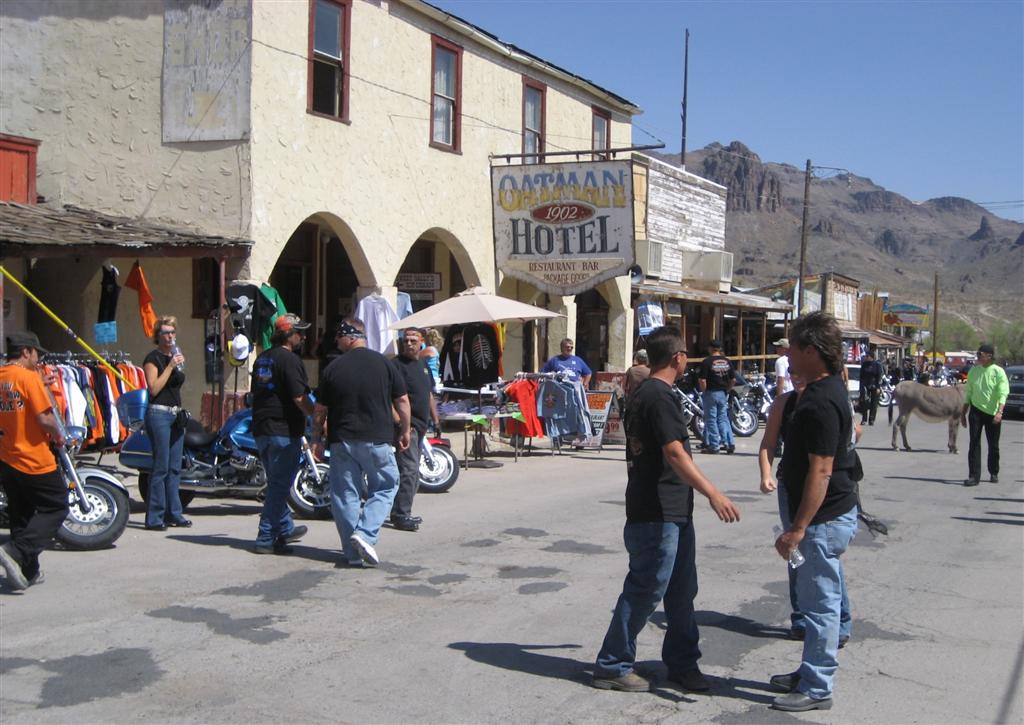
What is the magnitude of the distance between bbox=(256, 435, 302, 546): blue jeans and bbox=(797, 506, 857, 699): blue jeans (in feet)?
16.0

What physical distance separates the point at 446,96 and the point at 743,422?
29.1ft

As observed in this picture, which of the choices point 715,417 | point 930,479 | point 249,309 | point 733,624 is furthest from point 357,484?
point 715,417

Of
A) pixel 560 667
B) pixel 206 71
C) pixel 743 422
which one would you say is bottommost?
pixel 560 667

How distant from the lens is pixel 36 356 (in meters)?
7.68

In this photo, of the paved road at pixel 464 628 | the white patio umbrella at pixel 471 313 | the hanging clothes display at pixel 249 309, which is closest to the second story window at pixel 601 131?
the white patio umbrella at pixel 471 313

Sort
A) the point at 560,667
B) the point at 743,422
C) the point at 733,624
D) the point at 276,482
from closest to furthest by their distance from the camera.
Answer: the point at 560,667 → the point at 733,624 → the point at 276,482 → the point at 743,422

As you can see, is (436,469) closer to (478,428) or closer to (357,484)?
(478,428)

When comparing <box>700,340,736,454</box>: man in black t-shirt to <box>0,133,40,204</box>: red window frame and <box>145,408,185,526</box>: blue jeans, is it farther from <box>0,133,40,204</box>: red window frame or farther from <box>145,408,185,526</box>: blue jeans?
<box>0,133,40,204</box>: red window frame

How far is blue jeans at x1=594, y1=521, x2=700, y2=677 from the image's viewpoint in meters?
5.53

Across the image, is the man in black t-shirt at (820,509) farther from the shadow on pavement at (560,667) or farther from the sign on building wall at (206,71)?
the sign on building wall at (206,71)

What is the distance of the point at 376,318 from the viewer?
16.3 metres

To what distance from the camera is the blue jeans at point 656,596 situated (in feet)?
18.1

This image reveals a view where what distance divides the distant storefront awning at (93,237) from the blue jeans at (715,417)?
8.06 meters

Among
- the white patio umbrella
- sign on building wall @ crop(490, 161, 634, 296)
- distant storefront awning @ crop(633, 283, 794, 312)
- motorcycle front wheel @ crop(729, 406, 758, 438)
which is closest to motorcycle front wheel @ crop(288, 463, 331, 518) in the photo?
the white patio umbrella
